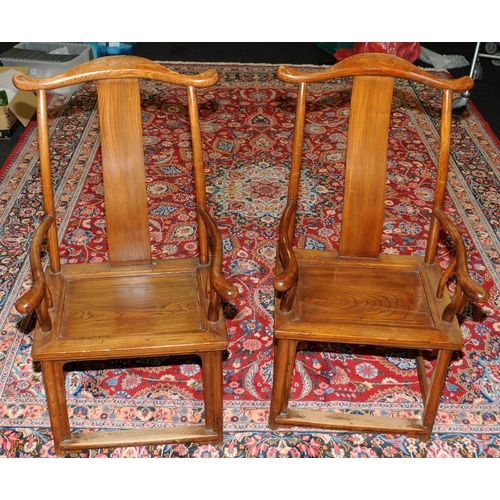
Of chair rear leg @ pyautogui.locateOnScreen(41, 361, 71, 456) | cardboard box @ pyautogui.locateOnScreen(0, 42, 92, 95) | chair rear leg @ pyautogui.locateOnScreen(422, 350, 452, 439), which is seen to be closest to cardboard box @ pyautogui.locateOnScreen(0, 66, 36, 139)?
cardboard box @ pyautogui.locateOnScreen(0, 42, 92, 95)

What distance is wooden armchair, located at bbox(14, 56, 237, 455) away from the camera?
5.88 ft

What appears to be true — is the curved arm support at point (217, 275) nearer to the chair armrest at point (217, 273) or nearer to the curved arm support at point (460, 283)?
the chair armrest at point (217, 273)

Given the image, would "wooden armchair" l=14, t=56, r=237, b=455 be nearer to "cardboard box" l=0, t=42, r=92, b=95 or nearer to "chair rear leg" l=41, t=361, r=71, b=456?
"chair rear leg" l=41, t=361, r=71, b=456

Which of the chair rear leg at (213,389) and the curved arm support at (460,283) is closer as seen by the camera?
the curved arm support at (460,283)

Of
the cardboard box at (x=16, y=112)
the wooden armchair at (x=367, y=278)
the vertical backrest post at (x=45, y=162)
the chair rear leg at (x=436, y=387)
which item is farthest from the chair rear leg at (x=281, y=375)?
the cardboard box at (x=16, y=112)

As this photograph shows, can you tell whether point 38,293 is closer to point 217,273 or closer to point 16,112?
point 217,273

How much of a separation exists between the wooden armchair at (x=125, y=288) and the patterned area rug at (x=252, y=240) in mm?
202

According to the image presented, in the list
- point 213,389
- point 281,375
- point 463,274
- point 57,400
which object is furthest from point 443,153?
point 57,400

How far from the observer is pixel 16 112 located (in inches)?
146

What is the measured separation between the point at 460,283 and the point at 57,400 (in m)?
1.17

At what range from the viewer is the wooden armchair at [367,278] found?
6.06ft

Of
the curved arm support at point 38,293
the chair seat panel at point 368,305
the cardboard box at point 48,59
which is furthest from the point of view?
the cardboard box at point 48,59

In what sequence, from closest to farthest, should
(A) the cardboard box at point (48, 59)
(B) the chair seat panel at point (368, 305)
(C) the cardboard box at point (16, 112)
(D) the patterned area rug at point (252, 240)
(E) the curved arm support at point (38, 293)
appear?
1. (E) the curved arm support at point (38, 293)
2. (B) the chair seat panel at point (368, 305)
3. (D) the patterned area rug at point (252, 240)
4. (C) the cardboard box at point (16, 112)
5. (A) the cardboard box at point (48, 59)

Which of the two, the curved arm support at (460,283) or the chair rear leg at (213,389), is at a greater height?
→ the curved arm support at (460,283)
